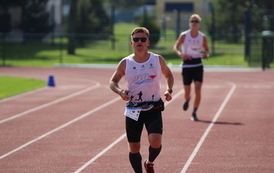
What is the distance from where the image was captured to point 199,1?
230 feet

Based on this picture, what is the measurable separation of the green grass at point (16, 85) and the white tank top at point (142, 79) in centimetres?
1154

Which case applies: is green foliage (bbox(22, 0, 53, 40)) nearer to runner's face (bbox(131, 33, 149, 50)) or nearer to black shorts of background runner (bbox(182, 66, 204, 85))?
black shorts of background runner (bbox(182, 66, 204, 85))

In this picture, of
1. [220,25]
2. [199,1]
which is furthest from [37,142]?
[199,1]

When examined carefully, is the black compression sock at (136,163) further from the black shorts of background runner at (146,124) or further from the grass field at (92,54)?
the grass field at (92,54)

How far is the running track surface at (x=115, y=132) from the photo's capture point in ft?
31.2

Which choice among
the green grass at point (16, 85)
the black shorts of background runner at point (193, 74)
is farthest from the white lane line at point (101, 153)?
the green grass at point (16, 85)

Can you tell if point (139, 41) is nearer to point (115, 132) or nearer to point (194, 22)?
point (115, 132)

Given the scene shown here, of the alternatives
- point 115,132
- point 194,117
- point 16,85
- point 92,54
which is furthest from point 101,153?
point 92,54

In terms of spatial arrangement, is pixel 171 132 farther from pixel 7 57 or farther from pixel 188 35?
pixel 7 57

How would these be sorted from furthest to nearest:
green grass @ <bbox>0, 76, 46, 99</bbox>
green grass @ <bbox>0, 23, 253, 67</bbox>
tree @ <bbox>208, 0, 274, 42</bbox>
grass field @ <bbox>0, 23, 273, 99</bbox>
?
tree @ <bbox>208, 0, 274, 42</bbox> < green grass @ <bbox>0, 23, 253, 67</bbox> < grass field @ <bbox>0, 23, 273, 99</bbox> < green grass @ <bbox>0, 76, 46, 99</bbox>

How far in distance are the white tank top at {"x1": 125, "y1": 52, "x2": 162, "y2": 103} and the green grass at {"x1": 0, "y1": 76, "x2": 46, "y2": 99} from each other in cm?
1154

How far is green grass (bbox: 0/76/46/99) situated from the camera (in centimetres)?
2036

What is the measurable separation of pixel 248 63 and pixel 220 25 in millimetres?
10795

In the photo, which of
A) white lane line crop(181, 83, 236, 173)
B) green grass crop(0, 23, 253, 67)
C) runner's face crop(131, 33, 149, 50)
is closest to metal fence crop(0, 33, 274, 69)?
green grass crop(0, 23, 253, 67)
